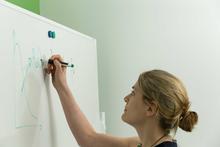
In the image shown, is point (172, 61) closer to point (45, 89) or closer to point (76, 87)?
point (76, 87)

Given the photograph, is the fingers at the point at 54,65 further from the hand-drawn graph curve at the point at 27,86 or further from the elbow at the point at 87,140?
the elbow at the point at 87,140

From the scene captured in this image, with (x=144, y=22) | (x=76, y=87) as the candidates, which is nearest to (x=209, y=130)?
(x=144, y=22)

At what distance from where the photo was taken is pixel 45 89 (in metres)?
1.47

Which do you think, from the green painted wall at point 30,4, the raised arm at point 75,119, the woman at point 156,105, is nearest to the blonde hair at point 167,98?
the woman at point 156,105

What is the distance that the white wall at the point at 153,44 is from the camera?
2336mm

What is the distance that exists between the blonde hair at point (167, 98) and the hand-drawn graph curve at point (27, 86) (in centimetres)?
44

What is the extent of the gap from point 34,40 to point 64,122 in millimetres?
480

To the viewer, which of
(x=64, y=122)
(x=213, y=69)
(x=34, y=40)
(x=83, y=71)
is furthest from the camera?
(x=213, y=69)

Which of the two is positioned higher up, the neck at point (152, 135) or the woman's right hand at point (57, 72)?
the woman's right hand at point (57, 72)

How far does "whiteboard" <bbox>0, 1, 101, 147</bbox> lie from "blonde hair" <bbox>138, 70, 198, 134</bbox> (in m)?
0.43

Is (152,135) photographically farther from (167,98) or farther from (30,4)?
(30,4)

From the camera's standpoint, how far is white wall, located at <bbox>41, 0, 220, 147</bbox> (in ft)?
7.66

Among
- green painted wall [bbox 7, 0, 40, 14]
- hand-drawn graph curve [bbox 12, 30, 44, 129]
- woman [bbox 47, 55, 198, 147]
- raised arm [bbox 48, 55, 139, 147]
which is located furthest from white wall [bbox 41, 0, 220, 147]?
hand-drawn graph curve [bbox 12, 30, 44, 129]

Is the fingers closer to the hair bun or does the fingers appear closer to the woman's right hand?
the woman's right hand
